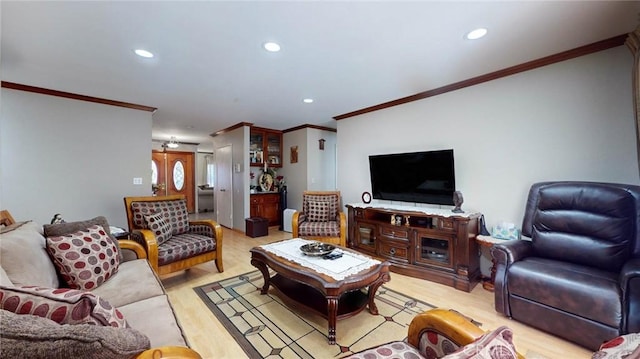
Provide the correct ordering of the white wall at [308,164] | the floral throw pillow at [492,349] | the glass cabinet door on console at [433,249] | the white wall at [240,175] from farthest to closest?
the white wall at [308,164]
the white wall at [240,175]
the glass cabinet door on console at [433,249]
the floral throw pillow at [492,349]

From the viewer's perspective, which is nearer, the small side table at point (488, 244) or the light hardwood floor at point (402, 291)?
the light hardwood floor at point (402, 291)

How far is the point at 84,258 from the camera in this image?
1699 mm

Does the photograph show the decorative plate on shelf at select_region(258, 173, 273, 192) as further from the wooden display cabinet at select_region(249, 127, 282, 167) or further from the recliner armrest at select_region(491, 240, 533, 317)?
the recliner armrest at select_region(491, 240, 533, 317)

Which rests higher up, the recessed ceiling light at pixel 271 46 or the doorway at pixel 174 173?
the recessed ceiling light at pixel 271 46

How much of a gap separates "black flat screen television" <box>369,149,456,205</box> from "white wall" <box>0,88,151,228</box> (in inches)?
144

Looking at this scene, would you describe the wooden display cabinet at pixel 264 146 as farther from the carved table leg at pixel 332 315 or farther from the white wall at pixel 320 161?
the carved table leg at pixel 332 315

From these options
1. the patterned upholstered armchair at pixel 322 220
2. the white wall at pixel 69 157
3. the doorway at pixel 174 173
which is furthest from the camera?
the doorway at pixel 174 173

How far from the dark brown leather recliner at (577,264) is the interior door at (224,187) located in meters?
5.07

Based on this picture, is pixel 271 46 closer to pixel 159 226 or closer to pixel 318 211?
pixel 159 226

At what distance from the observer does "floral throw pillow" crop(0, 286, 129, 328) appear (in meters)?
0.84

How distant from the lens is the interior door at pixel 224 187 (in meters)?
5.71

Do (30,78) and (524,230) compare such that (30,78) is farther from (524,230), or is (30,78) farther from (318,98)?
(524,230)

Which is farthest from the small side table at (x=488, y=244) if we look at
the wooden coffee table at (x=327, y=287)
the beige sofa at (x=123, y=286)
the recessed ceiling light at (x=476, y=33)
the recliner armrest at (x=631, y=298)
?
the beige sofa at (x=123, y=286)

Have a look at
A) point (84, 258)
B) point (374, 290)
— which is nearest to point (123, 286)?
point (84, 258)
